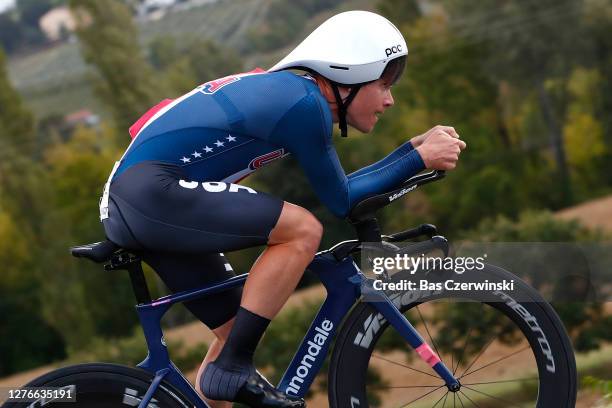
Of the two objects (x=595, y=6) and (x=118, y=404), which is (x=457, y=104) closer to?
(x=595, y=6)

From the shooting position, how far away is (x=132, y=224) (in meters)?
4.27

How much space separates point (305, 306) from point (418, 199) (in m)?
39.9

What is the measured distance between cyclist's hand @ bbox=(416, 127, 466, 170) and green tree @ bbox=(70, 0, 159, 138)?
51.3m

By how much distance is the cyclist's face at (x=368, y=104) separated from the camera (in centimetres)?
446

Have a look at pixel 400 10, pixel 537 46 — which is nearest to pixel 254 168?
pixel 537 46

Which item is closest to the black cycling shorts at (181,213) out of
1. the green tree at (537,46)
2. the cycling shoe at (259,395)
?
the cycling shoe at (259,395)

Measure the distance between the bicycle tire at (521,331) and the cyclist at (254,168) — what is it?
24cm

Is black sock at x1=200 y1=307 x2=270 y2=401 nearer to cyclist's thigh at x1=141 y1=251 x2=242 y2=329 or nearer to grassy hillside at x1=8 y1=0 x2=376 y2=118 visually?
cyclist's thigh at x1=141 y1=251 x2=242 y2=329

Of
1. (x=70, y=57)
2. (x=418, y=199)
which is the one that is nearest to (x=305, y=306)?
(x=418, y=199)

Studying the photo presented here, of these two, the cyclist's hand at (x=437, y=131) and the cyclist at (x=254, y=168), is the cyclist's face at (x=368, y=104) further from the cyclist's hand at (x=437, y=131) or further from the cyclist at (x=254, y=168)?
the cyclist's hand at (x=437, y=131)

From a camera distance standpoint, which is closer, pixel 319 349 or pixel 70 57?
pixel 319 349

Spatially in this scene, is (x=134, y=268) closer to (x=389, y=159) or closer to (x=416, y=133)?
(x=389, y=159)

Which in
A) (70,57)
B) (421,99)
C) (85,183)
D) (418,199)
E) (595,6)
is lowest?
(70,57)

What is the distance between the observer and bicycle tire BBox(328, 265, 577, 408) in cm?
452
